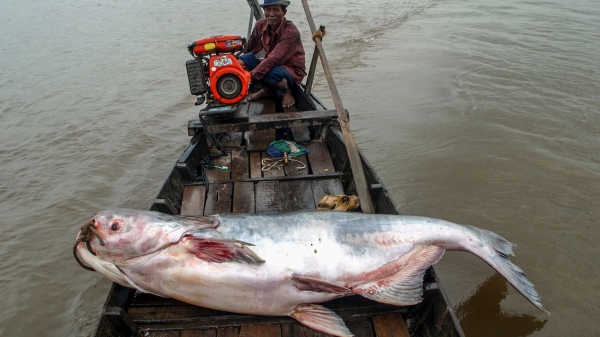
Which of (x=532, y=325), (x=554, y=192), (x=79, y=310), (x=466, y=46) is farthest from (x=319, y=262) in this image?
(x=466, y=46)

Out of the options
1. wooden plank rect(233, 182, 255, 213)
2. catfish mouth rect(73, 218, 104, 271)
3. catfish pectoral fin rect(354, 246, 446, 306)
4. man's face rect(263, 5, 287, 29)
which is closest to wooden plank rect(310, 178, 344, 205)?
wooden plank rect(233, 182, 255, 213)

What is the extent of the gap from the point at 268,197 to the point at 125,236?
1.68 m

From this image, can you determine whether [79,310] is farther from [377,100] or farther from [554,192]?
[377,100]

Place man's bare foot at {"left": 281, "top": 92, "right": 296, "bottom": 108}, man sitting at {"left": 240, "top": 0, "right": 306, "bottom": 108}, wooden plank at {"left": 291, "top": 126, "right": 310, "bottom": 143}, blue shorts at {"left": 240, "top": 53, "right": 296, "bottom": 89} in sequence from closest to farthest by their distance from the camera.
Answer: wooden plank at {"left": 291, "top": 126, "right": 310, "bottom": 143} → man sitting at {"left": 240, "top": 0, "right": 306, "bottom": 108} → blue shorts at {"left": 240, "top": 53, "right": 296, "bottom": 89} → man's bare foot at {"left": 281, "top": 92, "right": 296, "bottom": 108}

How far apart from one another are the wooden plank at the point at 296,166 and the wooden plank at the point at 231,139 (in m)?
0.94

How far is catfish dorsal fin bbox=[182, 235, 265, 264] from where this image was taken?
262 centimetres

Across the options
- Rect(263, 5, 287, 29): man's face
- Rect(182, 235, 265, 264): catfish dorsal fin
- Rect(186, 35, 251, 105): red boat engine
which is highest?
Rect(263, 5, 287, 29): man's face

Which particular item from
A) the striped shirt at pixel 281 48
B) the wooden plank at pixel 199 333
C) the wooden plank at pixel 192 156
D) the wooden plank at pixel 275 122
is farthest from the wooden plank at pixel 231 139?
the wooden plank at pixel 199 333

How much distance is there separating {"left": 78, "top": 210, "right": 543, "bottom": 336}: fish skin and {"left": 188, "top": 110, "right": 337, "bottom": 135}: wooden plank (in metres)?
2.11

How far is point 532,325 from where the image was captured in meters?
3.53

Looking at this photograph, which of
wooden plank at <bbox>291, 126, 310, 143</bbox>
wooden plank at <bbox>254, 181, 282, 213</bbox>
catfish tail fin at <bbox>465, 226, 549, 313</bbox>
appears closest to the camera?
catfish tail fin at <bbox>465, 226, 549, 313</bbox>

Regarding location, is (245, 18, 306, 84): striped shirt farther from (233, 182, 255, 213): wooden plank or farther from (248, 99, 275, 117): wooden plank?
(233, 182, 255, 213): wooden plank

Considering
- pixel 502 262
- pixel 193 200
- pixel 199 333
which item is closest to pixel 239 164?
pixel 193 200

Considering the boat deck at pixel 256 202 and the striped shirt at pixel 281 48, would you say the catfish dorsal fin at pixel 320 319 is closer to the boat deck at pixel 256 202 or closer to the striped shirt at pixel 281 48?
the boat deck at pixel 256 202
